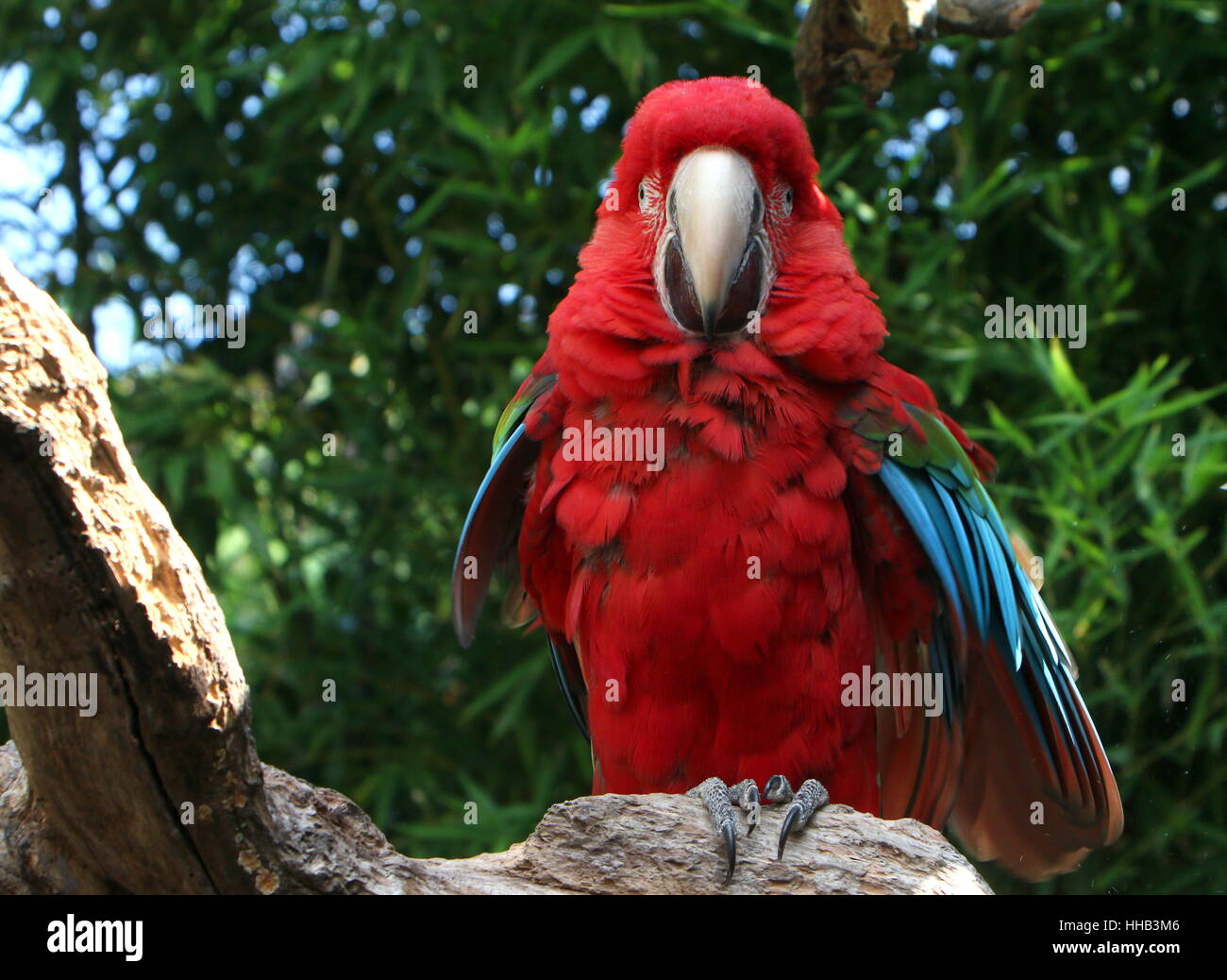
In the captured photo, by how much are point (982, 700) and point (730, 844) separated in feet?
2.51

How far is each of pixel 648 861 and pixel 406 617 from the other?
1750mm

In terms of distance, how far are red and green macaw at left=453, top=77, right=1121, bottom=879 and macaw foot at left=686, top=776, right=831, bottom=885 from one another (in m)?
0.01

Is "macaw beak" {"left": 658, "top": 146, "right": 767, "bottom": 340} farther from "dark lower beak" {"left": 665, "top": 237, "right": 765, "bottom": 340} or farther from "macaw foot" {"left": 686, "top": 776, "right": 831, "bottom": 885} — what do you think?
"macaw foot" {"left": 686, "top": 776, "right": 831, "bottom": 885}

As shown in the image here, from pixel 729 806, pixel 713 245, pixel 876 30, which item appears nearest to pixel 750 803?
pixel 729 806

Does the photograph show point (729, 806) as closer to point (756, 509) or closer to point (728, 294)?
point (756, 509)

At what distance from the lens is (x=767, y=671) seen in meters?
1.67

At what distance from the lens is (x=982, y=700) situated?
6.38 ft

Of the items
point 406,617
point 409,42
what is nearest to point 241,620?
point 406,617

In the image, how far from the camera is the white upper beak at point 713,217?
5.42 feet

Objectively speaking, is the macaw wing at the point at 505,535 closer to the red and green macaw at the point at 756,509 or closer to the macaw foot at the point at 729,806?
the red and green macaw at the point at 756,509

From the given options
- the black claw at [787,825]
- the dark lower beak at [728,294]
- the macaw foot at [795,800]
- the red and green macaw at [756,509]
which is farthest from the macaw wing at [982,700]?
the black claw at [787,825]

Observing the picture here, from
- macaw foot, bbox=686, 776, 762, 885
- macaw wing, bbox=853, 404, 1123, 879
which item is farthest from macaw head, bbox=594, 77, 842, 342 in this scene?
macaw foot, bbox=686, 776, 762, 885

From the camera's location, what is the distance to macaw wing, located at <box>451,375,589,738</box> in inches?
74.5
